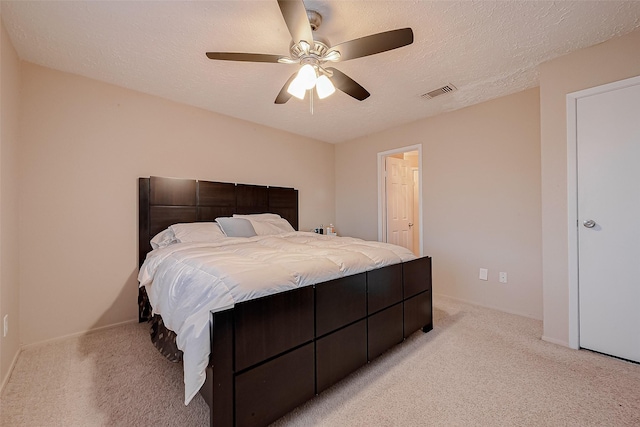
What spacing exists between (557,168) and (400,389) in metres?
2.16

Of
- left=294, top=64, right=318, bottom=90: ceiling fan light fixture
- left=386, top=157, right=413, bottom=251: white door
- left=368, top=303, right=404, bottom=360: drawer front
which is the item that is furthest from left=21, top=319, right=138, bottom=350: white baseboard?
left=386, top=157, right=413, bottom=251: white door

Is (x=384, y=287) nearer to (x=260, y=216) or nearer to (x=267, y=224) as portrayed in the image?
(x=267, y=224)

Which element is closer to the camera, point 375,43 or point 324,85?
point 375,43

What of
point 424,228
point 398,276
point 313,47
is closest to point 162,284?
point 398,276

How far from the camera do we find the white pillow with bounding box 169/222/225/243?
257 centimetres

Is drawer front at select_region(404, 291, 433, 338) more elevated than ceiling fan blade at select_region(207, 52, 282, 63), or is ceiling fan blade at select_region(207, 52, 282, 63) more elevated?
ceiling fan blade at select_region(207, 52, 282, 63)

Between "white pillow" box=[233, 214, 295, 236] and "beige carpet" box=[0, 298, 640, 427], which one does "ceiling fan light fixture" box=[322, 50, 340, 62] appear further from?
"beige carpet" box=[0, 298, 640, 427]

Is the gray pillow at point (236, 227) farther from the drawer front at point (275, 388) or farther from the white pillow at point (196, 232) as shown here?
the drawer front at point (275, 388)

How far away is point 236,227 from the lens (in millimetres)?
2869

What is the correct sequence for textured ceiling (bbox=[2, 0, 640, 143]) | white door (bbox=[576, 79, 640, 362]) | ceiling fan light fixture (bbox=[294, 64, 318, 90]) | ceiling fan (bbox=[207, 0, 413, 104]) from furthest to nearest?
white door (bbox=[576, 79, 640, 362])
ceiling fan light fixture (bbox=[294, 64, 318, 90])
textured ceiling (bbox=[2, 0, 640, 143])
ceiling fan (bbox=[207, 0, 413, 104])

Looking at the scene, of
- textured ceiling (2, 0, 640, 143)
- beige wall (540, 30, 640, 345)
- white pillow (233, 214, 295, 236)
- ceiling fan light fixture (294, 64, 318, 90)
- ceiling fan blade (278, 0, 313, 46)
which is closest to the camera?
ceiling fan blade (278, 0, 313, 46)

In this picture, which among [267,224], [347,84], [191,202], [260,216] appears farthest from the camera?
[260,216]

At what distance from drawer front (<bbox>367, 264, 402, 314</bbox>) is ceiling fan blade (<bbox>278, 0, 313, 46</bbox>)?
1.55 metres

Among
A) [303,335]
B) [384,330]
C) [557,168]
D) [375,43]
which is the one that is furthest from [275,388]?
[557,168]
